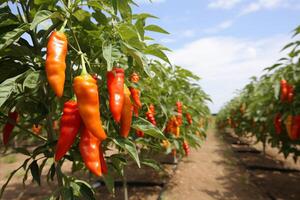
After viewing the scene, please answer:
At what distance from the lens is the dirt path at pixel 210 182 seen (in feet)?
18.9

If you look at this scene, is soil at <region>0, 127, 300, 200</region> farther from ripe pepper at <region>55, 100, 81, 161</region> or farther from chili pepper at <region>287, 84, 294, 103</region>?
ripe pepper at <region>55, 100, 81, 161</region>

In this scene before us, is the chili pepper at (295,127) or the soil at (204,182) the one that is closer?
the chili pepper at (295,127)

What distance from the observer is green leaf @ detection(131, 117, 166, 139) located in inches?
64.0

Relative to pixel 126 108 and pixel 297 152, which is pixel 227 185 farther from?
pixel 126 108

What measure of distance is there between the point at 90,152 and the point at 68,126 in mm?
154

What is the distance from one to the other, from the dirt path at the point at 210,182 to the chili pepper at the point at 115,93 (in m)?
4.41

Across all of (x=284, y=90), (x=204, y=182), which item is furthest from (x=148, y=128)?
(x=204, y=182)

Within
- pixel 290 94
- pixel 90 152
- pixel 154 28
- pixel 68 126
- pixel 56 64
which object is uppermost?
pixel 154 28

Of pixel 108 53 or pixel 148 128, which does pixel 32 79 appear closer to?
pixel 108 53

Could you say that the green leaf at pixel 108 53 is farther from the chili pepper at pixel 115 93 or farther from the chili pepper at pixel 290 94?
the chili pepper at pixel 290 94

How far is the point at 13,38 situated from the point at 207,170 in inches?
282

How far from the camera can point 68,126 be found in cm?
137

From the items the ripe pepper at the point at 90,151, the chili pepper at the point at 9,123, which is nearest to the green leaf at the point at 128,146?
the ripe pepper at the point at 90,151

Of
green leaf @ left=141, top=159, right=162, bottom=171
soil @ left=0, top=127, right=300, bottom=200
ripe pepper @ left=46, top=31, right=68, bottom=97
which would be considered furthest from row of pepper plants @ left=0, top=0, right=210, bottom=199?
soil @ left=0, top=127, right=300, bottom=200
